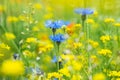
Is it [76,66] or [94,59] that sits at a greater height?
[94,59]

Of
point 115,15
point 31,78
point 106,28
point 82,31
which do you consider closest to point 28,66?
point 31,78

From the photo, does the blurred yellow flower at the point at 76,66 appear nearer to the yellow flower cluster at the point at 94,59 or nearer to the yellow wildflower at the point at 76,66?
the yellow wildflower at the point at 76,66

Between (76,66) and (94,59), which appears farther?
(94,59)

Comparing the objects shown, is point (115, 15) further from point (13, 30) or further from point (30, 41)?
point (30, 41)

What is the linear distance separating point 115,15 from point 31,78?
1.90m

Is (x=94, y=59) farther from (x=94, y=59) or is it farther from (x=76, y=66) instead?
(x=76, y=66)

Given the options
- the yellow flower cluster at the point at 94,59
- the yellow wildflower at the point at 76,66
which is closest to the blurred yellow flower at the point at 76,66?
the yellow wildflower at the point at 76,66

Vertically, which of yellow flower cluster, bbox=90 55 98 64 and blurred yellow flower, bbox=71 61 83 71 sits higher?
yellow flower cluster, bbox=90 55 98 64

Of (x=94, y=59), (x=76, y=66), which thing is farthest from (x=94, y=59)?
(x=76, y=66)

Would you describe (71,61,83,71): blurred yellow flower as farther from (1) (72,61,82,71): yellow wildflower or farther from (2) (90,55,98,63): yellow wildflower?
(2) (90,55,98,63): yellow wildflower

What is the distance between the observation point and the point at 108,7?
3652 millimetres

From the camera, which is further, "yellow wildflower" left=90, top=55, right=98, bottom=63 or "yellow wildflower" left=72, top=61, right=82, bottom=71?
"yellow wildflower" left=90, top=55, right=98, bottom=63

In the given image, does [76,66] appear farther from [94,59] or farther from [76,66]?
[94,59]

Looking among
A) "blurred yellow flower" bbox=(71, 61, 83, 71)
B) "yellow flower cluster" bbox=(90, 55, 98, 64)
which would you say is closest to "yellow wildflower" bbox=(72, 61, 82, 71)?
"blurred yellow flower" bbox=(71, 61, 83, 71)
